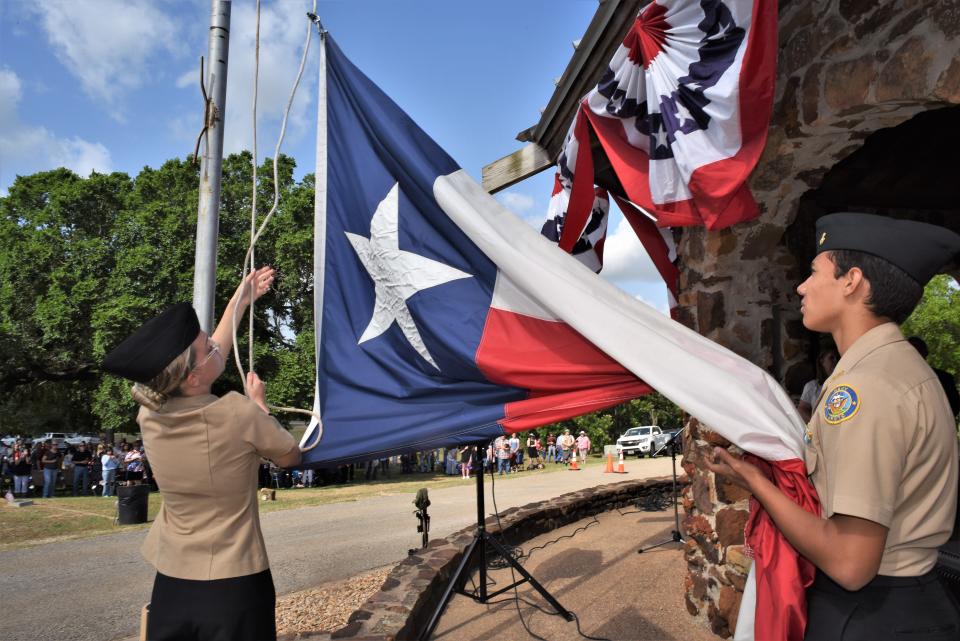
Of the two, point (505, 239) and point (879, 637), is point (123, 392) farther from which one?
point (879, 637)

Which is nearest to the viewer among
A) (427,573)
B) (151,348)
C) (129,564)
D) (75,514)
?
(151,348)

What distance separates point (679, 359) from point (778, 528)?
2.31 feet

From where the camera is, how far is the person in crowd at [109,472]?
17016 mm

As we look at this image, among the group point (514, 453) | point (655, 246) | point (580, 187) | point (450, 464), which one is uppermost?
point (580, 187)

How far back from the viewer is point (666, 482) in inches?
394

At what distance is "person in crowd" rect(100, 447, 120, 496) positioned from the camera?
17016mm

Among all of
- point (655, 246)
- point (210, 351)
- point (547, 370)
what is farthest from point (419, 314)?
point (655, 246)

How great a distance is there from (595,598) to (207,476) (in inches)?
139

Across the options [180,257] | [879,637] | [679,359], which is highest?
[180,257]

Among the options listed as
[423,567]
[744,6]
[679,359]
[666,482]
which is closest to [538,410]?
[679,359]

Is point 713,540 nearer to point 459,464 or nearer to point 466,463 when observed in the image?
point 466,463

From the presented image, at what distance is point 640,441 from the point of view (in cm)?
2952

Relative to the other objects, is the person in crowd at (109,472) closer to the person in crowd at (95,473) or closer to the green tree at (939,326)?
the person in crowd at (95,473)

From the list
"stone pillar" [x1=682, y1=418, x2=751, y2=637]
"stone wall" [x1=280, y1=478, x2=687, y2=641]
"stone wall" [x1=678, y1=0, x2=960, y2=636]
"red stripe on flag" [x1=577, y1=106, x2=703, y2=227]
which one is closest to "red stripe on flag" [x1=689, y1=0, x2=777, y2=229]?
"red stripe on flag" [x1=577, y1=106, x2=703, y2=227]
